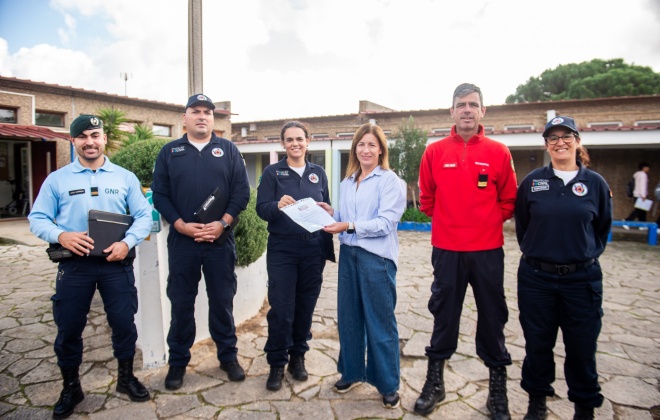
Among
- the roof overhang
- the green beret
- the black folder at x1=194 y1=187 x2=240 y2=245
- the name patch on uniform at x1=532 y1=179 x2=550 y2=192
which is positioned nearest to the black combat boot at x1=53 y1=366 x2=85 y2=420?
the black folder at x1=194 y1=187 x2=240 y2=245

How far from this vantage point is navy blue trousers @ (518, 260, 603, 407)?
254 cm

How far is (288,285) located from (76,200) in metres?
1.65

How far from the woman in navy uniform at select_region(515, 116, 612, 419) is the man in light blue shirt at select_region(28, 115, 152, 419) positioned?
2.82m

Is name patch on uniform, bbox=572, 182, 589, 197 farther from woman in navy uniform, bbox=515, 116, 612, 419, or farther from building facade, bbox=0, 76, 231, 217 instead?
building facade, bbox=0, 76, 231, 217

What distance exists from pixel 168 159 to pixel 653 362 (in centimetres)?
481

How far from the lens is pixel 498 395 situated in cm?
285

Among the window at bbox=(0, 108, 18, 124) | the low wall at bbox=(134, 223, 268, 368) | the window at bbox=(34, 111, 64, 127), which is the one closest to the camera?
the low wall at bbox=(134, 223, 268, 368)

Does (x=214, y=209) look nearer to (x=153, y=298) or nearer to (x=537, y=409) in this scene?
(x=153, y=298)

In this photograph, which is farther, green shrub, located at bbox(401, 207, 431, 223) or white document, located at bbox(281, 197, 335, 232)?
green shrub, located at bbox(401, 207, 431, 223)

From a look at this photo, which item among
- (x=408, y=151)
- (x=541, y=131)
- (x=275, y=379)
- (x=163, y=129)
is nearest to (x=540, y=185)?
(x=275, y=379)

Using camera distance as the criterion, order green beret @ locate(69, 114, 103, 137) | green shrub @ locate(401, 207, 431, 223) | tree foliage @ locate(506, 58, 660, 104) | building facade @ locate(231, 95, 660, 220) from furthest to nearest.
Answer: tree foliage @ locate(506, 58, 660, 104), green shrub @ locate(401, 207, 431, 223), building facade @ locate(231, 95, 660, 220), green beret @ locate(69, 114, 103, 137)

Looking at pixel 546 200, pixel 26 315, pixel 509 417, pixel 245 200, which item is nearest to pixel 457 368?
pixel 509 417

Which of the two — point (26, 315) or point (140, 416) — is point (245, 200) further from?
point (26, 315)

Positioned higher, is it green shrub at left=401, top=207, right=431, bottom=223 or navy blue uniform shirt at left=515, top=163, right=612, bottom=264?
navy blue uniform shirt at left=515, top=163, right=612, bottom=264
